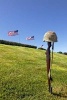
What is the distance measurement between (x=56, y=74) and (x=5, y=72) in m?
3.75

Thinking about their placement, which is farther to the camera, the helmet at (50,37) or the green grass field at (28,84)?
the green grass field at (28,84)

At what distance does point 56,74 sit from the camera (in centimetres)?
1761

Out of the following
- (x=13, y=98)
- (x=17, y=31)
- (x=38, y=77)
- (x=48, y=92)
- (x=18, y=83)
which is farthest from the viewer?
(x=17, y=31)

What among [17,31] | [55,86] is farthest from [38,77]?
[17,31]

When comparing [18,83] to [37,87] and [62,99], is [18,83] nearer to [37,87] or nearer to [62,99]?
[37,87]

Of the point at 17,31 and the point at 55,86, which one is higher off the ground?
the point at 17,31

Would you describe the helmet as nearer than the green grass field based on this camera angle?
Yes

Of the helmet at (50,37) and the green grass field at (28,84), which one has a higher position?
→ the helmet at (50,37)

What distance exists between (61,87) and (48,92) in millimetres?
1246

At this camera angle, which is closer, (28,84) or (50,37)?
(50,37)

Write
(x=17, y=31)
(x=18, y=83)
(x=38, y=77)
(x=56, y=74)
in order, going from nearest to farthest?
(x=18, y=83) < (x=38, y=77) < (x=56, y=74) < (x=17, y=31)

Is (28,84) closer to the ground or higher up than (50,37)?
closer to the ground

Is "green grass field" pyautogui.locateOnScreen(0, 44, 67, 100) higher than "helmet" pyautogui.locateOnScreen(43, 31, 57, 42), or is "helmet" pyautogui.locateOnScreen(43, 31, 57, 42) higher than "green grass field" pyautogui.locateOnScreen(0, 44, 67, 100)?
"helmet" pyautogui.locateOnScreen(43, 31, 57, 42)

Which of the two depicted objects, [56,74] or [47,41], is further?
[56,74]
